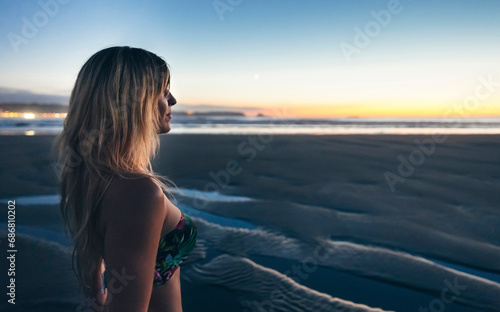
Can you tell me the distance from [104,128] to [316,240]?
383 cm

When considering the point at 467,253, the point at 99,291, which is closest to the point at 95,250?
the point at 99,291

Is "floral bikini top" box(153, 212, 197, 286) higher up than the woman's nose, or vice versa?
the woman's nose

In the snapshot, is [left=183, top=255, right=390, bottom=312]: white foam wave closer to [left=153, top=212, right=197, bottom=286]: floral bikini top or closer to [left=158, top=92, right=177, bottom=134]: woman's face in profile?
[left=153, top=212, right=197, bottom=286]: floral bikini top

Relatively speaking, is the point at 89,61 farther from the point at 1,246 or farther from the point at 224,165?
the point at 224,165

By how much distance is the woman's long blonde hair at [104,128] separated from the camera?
4.67 feet

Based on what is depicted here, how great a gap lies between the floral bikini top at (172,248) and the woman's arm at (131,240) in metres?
0.39

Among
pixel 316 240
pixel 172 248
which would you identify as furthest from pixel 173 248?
pixel 316 240

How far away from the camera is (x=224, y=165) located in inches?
428

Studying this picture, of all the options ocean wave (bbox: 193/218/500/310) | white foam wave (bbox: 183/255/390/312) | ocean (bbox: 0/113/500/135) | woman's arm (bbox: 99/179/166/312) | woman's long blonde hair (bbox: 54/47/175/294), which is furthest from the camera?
ocean (bbox: 0/113/500/135)

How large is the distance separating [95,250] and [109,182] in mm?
399

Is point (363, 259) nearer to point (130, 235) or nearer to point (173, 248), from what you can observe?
point (173, 248)

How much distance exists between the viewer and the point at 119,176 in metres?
1.35

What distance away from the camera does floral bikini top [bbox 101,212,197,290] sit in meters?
1.70

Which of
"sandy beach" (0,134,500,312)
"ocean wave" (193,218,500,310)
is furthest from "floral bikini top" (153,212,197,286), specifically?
"ocean wave" (193,218,500,310)
